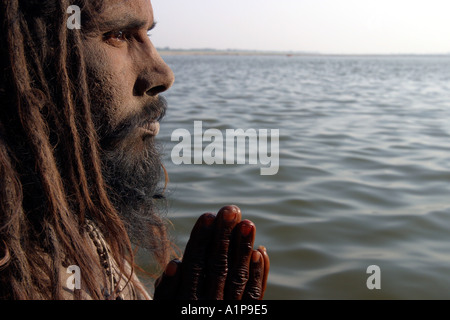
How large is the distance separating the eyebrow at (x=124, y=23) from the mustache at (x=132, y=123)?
310mm

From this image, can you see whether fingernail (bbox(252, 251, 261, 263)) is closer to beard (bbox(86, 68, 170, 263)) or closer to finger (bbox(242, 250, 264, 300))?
finger (bbox(242, 250, 264, 300))

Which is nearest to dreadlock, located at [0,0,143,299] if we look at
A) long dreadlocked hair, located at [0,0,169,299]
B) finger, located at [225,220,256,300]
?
long dreadlocked hair, located at [0,0,169,299]

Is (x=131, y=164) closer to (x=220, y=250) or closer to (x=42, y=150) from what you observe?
(x=42, y=150)

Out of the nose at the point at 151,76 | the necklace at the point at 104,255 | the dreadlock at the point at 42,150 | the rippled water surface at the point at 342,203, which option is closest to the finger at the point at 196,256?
the dreadlock at the point at 42,150

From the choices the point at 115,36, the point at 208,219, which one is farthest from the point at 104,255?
the point at 115,36

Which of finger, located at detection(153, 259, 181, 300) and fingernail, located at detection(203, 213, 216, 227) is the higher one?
fingernail, located at detection(203, 213, 216, 227)

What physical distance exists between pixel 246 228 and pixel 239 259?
0.33ft

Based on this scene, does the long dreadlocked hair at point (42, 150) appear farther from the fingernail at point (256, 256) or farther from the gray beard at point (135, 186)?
the fingernail at point (256, 256)

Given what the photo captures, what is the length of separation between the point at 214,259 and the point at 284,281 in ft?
7.36

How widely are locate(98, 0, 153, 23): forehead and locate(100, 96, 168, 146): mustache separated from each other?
0.35m

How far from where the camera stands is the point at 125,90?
193cm

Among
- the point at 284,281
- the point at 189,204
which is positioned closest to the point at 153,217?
the point at 284,281

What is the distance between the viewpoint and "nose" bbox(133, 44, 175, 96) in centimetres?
197

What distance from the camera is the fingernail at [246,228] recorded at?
57.8 inches
